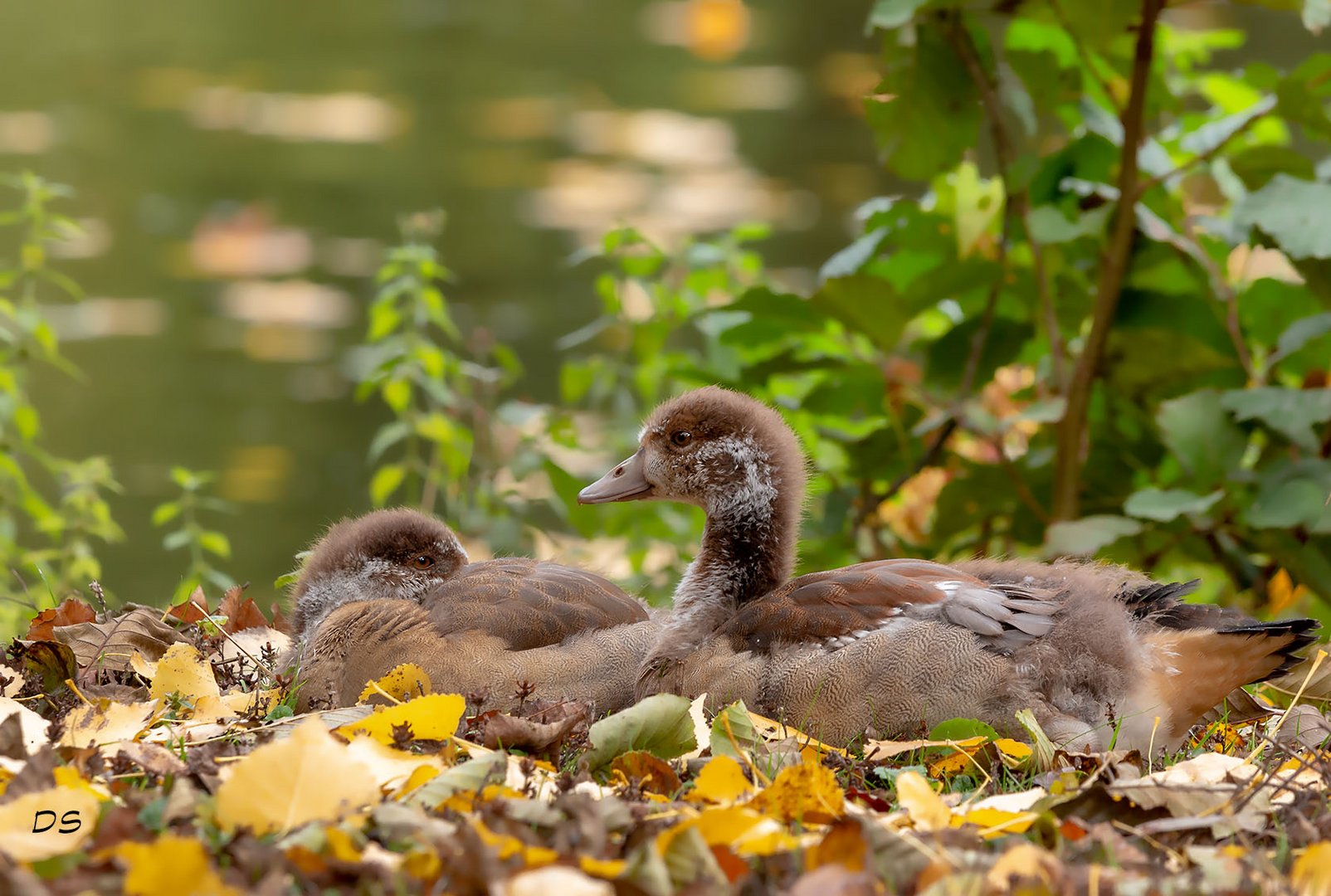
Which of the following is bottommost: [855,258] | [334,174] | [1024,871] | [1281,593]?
[1281,593]

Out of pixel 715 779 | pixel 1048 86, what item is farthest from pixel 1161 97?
pixel 715 779

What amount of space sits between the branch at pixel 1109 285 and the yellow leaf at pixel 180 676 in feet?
10.3

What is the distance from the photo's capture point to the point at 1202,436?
5.00 meters

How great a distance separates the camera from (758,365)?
565 cm

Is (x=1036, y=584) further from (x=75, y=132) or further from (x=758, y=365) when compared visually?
(x=75, y=132)

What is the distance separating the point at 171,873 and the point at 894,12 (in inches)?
148

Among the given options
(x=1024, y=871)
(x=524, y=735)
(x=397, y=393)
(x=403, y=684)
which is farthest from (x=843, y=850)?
(x=397, y=393)

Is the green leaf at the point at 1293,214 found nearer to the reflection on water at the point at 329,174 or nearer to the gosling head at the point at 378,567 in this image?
the gosling head at the point at 378,567

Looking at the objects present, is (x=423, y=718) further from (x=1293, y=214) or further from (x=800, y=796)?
(x=1293, y=214)

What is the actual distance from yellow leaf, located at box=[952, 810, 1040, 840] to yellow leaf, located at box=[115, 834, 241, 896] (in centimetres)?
123

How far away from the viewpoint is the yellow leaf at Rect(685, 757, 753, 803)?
2771 mm

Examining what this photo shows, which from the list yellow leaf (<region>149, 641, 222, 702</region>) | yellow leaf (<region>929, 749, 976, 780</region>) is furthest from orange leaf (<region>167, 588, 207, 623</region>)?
yellow leaf (<region>929, 749, 976, 780</region>)

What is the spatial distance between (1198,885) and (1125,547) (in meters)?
3.23

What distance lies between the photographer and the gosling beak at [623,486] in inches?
167
